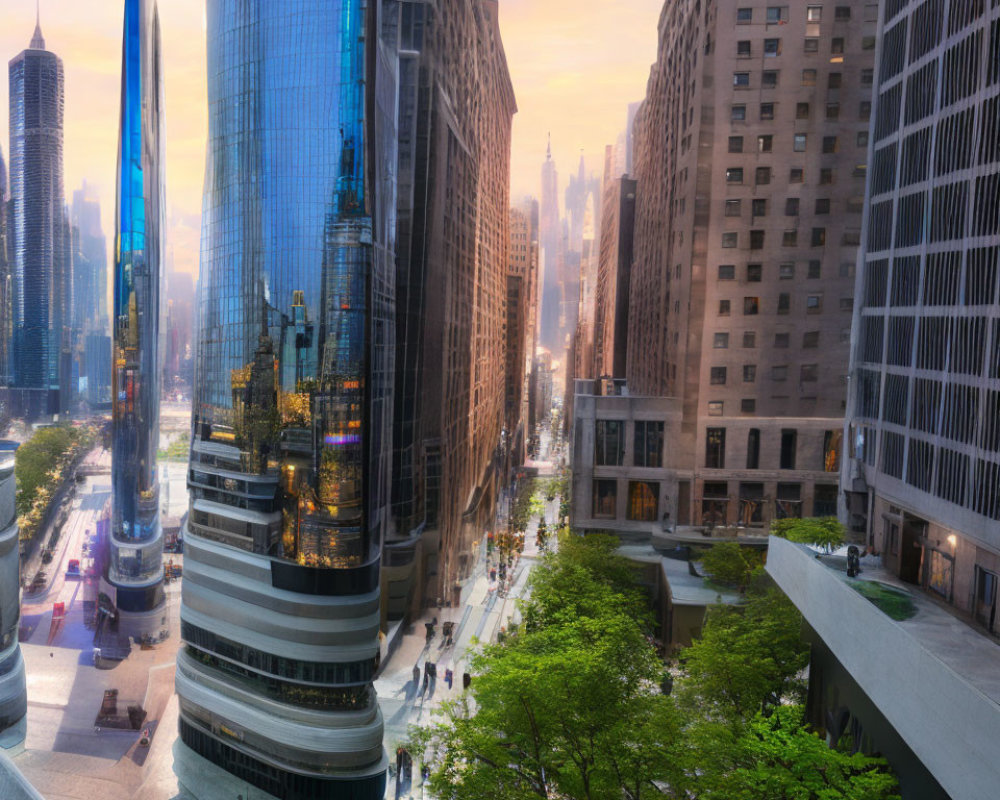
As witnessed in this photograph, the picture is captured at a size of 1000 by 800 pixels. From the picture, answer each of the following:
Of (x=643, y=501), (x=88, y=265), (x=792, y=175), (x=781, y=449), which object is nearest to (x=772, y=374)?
(x=781, y=449)

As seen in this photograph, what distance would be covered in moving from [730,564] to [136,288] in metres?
35.0

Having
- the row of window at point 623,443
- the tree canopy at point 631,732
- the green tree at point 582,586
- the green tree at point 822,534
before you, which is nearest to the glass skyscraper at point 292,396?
the tree canopy at point 631,732

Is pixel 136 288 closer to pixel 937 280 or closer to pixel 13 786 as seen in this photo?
pixel 13 786

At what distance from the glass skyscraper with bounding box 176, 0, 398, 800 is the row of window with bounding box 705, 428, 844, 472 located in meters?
28.0

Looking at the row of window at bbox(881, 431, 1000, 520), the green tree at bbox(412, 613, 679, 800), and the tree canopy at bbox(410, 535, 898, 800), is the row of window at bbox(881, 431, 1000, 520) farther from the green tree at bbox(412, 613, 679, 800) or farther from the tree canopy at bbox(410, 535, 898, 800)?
the green tree at bbox(412, 613, 679, 800)

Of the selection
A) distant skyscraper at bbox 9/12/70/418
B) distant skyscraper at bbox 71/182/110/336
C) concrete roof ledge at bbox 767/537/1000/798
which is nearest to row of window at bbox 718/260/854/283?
concrete roof ledge at bbox 767/537/1000/798

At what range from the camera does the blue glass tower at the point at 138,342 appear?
126 feet

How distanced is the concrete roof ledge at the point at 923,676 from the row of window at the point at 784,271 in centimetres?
2851

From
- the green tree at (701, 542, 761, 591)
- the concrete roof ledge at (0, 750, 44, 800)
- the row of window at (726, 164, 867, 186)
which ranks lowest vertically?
the green tree at (701, 542, 761, 591)

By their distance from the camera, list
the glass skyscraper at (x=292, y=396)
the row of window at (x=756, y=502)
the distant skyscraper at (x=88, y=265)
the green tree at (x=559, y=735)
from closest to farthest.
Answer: the green tree at (x=559, y=735) → the glass skyscraper at (x=292, y=396) → the distant skyscraper at (x=88, y=265) → the row of window at (x=756, y=502)

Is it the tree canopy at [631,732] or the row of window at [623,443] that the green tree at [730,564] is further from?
the tree canopy at [631,732]

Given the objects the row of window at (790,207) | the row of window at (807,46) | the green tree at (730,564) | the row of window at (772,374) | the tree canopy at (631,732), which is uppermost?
the row of window at (807,46)

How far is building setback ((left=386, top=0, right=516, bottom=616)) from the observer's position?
37031 mm

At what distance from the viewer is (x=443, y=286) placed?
43344 mm
